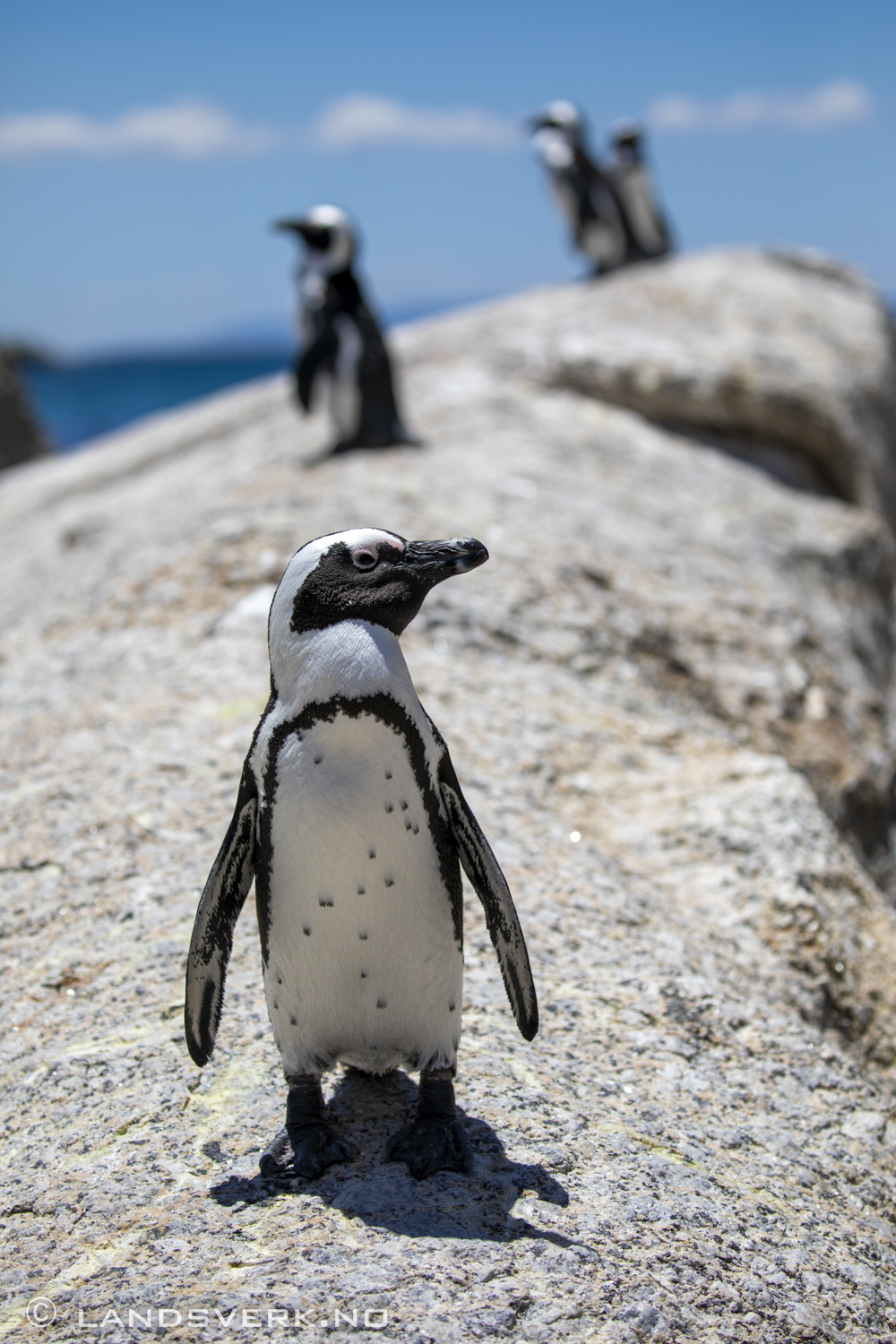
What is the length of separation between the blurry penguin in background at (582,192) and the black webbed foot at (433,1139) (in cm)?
1171

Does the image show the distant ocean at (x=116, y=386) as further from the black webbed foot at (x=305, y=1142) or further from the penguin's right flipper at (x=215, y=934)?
the black webbed foot at (x=305, y=1142)

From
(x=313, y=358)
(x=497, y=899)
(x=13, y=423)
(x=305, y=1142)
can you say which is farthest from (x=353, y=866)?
(x=13, y=423)

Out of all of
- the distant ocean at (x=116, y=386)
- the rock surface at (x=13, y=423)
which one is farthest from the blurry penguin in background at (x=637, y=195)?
the distant ocean at (x=116, y=386)

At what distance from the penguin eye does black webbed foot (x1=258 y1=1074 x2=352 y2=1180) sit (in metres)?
1.02

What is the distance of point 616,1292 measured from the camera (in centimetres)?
204

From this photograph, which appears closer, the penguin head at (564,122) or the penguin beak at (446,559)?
the penguin beak at (446,559)

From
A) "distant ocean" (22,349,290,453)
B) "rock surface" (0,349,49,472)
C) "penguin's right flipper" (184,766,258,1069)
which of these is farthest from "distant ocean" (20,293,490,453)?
"penguin's right flipper" (184,766,258,1069)

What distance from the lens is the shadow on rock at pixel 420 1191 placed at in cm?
210

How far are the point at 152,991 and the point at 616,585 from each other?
3.41 metres

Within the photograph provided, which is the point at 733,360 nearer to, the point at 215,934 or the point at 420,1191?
the point at 215,934

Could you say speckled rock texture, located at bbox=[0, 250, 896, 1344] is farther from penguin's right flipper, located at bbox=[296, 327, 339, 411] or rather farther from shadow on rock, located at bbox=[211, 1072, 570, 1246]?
penguin's right flipper, located at bbox=[296, 327, 339, 411]

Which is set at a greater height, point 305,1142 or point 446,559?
point 446,559

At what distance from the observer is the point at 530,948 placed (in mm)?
3131

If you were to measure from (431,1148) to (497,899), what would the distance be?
0.48 metres
